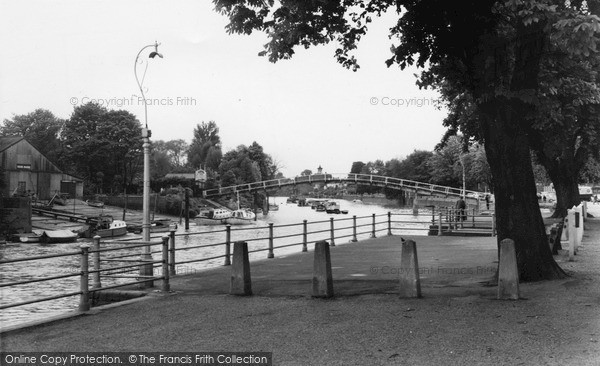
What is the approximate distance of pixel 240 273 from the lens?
10.7 m

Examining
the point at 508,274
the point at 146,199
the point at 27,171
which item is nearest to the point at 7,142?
the point at 27,171

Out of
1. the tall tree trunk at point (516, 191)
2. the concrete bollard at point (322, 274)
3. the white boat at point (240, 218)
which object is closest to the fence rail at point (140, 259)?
the concrete bollard at point (322, 274)

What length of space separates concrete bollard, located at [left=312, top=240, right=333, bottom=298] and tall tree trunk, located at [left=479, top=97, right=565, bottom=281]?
3439 millimetres

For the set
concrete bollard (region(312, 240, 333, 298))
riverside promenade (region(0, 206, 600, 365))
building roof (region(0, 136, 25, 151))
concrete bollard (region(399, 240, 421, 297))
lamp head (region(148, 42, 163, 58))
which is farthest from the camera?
building roof (region(0, 136, 25, 151))

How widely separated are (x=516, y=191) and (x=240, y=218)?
6732cm

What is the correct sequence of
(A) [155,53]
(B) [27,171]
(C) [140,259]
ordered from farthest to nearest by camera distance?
(B) [27,171] < (A) [155,53] < (C) [140,259]

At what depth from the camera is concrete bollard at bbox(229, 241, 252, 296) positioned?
10.6m

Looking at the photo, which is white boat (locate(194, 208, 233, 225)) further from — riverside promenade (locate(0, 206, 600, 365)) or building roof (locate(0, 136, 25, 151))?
riverside promenade (locate(0, 206, 600, 365))

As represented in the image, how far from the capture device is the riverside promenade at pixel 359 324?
639 cm

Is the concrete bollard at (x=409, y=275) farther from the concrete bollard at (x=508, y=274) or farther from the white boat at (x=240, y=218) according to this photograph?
the white boat at (x=240, y=218)

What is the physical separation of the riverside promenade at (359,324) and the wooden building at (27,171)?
56859 millimetres

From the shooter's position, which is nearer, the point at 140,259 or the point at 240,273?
the point at 240,273

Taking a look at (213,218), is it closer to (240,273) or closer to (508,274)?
(240,273)

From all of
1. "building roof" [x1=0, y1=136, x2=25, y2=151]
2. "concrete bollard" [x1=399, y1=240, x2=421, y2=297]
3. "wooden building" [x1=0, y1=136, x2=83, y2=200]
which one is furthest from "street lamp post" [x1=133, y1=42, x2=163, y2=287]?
"building roof" [x1=0, y1=136, x2=25, y2=151]
